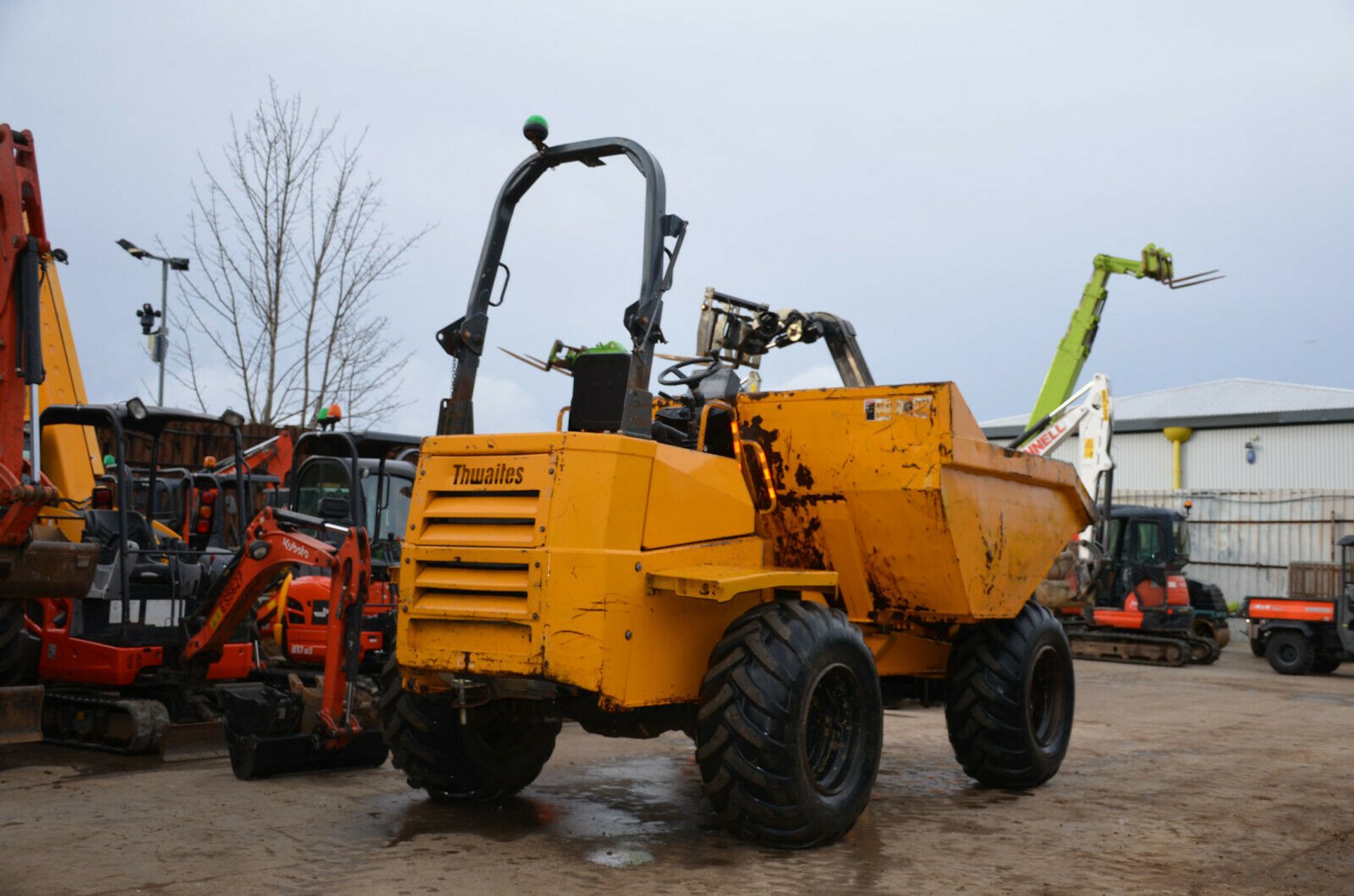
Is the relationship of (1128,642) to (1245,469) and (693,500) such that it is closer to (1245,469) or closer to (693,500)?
(1245,469)

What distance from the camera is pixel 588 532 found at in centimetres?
558

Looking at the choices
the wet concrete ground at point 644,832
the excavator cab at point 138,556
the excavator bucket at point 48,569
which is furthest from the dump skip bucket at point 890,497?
the excavator bucket at point 48,569

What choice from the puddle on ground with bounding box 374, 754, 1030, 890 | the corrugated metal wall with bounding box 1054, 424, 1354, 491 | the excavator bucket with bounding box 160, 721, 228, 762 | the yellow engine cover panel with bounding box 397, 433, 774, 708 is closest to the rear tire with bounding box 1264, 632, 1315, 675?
the corrugated metal wall with bounding box 1054, 424, 1354, 491

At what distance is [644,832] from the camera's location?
20.9 feet

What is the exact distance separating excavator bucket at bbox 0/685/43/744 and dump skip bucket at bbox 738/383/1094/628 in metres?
4.90

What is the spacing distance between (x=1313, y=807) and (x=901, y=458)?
3455mm

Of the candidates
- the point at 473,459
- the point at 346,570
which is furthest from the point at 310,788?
the point at 473,459

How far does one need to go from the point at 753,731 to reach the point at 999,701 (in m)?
2.56

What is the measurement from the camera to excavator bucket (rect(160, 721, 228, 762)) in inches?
334

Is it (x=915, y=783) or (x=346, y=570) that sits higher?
(x=346, y=570)

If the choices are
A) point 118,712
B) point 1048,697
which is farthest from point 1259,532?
point 118,712

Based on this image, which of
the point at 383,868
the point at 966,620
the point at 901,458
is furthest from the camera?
the point at 966,620

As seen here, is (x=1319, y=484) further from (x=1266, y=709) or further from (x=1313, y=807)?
(x=1313, y=807)

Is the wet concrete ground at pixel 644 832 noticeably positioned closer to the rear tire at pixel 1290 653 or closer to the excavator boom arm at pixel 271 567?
the excavator boom arm at pixel 271 567
